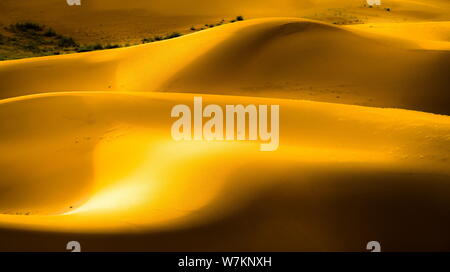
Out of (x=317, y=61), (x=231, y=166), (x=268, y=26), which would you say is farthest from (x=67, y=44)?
(x=231, y=166)

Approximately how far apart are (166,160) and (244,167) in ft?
3.56

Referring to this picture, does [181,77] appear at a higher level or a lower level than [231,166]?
higher

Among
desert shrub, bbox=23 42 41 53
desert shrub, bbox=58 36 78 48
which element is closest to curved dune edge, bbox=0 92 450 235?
desert shrub, bbox=23 42 41 53

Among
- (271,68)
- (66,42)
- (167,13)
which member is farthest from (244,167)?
(167,13)

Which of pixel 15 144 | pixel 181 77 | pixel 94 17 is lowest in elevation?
pixel 15 144

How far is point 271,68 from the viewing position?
14336mm

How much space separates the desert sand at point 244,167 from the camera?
534 cm

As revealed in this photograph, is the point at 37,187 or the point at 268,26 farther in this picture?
the point at 268,26

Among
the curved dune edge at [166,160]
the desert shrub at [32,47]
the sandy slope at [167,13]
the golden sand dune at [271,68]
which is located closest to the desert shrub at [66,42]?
the sandy slope at [167,13]

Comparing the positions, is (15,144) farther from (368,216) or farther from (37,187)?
(368,216)
